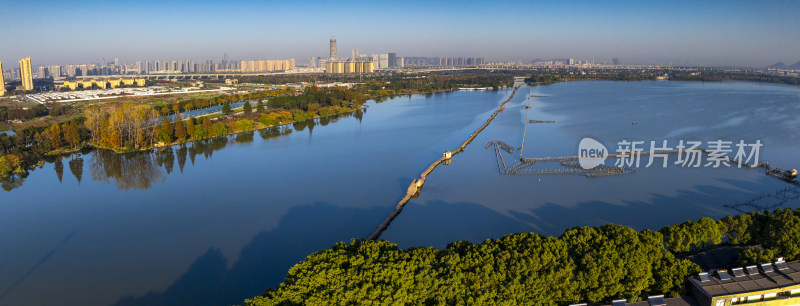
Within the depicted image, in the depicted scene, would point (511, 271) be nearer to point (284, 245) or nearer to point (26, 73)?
point (284, 245)

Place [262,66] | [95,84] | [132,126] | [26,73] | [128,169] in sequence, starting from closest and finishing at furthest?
[128,169] < [132,126] < [26,73] < [95,84] < [262,66]

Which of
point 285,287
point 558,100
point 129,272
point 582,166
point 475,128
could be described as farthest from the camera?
point 558,100

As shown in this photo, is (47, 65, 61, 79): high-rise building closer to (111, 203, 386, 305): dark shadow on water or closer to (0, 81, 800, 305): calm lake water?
(0, 81, 800, 305): calm lake water

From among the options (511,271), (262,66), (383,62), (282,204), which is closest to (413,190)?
(282,204)

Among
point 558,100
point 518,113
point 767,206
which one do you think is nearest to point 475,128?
point 518,113

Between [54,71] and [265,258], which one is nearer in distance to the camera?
[265,258]

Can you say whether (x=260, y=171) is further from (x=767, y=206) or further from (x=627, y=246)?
(x=767, y=206)
